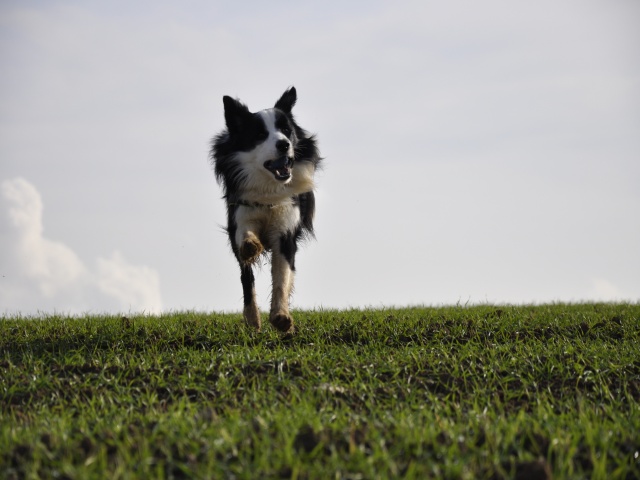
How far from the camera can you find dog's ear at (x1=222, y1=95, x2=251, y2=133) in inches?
317

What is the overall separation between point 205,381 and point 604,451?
2939 mm

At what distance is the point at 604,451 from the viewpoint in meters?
3.67

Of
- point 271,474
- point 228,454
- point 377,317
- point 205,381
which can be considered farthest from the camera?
point 377,317

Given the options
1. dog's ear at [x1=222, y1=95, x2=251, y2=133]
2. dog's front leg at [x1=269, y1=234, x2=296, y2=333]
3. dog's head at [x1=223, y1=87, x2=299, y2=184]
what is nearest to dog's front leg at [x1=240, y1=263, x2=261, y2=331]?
dog's front leg at [x1=269, y1=234, x2=296, y2=333]

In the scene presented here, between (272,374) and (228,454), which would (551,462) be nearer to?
(228,454)

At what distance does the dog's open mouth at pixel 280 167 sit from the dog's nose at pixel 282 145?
0.32 ft

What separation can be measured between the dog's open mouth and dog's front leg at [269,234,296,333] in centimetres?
65

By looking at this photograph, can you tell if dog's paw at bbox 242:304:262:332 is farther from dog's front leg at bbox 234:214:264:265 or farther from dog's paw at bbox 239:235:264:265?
dog's paw at bbox 239:235:264:265

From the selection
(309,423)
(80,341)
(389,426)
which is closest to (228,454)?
(309,423)

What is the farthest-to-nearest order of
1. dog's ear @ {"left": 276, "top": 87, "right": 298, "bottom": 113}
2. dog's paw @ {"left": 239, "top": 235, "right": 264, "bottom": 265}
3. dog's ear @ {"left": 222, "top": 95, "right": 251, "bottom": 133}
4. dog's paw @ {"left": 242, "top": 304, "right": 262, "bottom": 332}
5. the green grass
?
dog's ear @ {"left": 276, "top": 87, "right": 298, "bottom": 113}
dog's paw @ {"left": 242, "top": 304, "right": 262, "bottom": 332}
dog's ear @ {"left": 222, "top": 95, "right": 251, "bottom": 133}
dog's paw @ {"left": 239, "top": 235, "right": 264, "bottom": 265}
the green grass

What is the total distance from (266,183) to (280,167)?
10.7 inches

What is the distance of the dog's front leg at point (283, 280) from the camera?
754cm

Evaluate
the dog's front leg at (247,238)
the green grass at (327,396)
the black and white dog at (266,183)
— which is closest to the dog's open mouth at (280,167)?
the black and white dog at (266,183)

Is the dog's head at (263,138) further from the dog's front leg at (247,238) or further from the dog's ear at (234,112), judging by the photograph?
the dog's front leg at (247,238)
